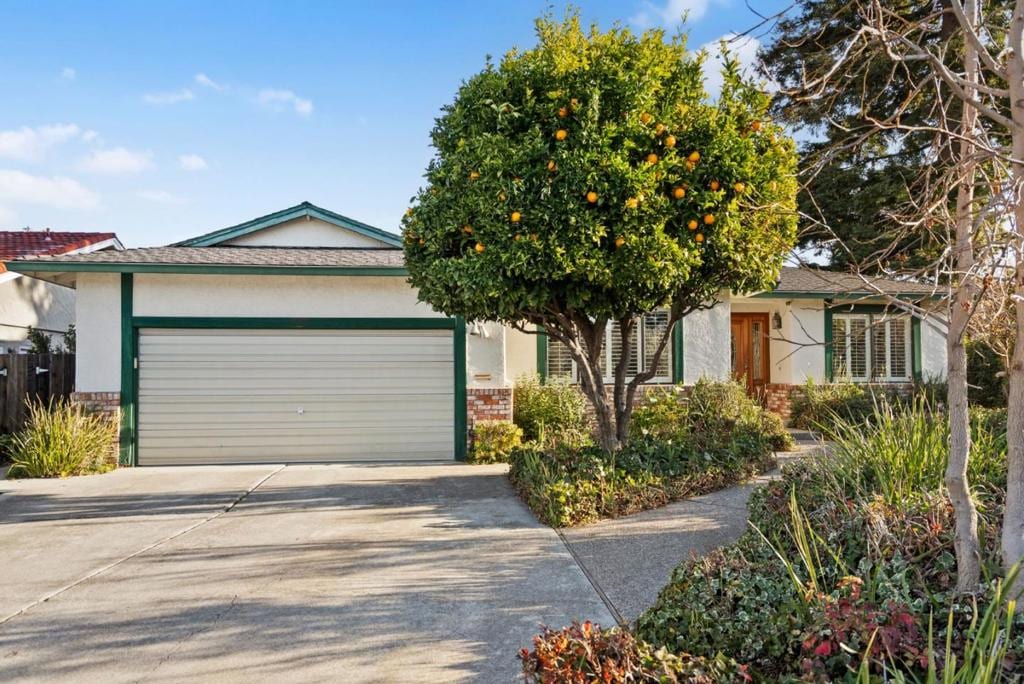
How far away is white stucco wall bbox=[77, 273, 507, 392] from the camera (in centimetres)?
999

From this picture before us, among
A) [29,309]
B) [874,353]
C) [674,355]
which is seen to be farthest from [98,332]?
[874,353]

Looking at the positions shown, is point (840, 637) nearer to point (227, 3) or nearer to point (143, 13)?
point (227, 3)

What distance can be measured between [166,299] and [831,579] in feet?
32.5

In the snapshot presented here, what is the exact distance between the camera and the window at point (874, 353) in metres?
13.9

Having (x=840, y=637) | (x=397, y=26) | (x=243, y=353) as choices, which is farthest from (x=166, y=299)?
(x=840, y=637)

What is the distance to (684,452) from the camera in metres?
7.67

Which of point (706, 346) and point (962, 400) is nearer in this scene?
point (962, 400)

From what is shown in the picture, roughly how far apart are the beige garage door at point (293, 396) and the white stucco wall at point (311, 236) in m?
3.15

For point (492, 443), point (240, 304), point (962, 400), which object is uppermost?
point (240, 304)

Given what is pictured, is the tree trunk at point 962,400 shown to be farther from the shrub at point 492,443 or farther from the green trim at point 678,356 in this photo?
the green trim at point 678,356

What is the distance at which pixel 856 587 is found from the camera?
301cm

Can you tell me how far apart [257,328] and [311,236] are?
3.35 metres

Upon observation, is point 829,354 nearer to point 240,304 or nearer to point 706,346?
point 706,346

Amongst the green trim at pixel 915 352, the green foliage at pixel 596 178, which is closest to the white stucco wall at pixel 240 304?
the green foliage at pixel 596 178
